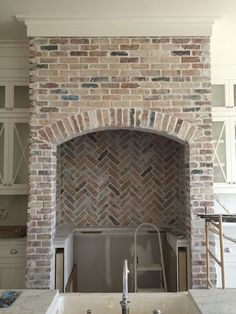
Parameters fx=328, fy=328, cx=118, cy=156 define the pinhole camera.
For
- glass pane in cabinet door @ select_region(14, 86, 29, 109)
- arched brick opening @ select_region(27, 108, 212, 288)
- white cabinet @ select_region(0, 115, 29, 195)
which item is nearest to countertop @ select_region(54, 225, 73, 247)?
arched brick opening @ select_region(27, 108, 212, 288)

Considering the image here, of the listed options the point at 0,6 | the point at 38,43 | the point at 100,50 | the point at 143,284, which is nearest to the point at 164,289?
the point at 143,284

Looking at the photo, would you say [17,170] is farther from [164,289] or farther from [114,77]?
[164,289]

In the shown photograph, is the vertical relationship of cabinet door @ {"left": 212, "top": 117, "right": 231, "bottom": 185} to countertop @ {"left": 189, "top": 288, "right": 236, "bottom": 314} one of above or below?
above

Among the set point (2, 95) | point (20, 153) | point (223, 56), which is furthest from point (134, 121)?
point (2, 95)

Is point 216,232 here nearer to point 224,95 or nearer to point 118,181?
point 118,181

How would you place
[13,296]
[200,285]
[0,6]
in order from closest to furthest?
[13,296]
[0,6]
[200,285]

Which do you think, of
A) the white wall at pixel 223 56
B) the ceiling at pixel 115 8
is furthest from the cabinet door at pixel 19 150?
the white wall at pixel 223 56

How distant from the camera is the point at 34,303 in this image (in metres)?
1.87

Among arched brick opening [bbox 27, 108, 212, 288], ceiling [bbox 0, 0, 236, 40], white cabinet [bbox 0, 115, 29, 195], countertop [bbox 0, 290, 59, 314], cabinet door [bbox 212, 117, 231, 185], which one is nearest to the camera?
countertop [bbox 0, 290, 59, 314]

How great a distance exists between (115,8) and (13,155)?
2.12 m

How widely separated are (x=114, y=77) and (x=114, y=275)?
2.66 metres

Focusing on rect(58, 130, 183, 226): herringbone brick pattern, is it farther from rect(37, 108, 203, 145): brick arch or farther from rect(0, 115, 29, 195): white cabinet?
rect(37, 108, 203, 145): brick arch

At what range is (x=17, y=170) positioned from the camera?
4.10 meters

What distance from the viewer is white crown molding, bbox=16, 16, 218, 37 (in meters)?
3.53
